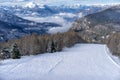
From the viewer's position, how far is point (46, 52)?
3605 inches

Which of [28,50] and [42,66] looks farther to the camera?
[28,50]

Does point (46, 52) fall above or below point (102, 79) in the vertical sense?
below

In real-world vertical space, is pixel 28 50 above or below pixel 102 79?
below

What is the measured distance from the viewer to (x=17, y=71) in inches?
2013

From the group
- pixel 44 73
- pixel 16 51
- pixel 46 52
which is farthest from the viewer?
pixel 46 52

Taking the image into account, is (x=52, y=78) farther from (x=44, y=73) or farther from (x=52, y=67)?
(x=52, y=67)

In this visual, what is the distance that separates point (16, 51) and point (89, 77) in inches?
971

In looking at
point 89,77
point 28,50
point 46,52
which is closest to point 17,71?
point 89,77

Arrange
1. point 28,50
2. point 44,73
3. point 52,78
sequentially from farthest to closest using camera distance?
point 28,50 → point 44,73 → point 52,78

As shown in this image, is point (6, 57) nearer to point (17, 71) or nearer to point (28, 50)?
point (28, 50)

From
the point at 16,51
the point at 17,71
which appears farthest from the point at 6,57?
the point at 17,71

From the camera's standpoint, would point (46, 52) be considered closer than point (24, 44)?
No

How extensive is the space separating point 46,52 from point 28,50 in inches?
398

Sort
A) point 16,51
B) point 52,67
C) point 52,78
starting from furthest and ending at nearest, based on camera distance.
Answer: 1. point 16,51
2. point 52,67
3. point 52,78
